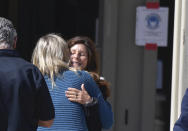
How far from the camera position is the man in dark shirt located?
8.27ft

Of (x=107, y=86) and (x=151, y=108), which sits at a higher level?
(x=107, y=86)

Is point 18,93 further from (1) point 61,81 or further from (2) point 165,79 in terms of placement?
(2) point 165,79

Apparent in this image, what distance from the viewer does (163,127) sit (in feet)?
16.2

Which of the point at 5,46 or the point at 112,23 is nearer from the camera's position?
the point at 5,46

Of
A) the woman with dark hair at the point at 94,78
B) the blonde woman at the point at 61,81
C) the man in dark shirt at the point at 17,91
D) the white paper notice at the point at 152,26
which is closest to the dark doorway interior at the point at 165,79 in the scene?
the white paper notice at the point at 152,26

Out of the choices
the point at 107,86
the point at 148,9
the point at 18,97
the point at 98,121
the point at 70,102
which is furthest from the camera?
the point at 148,9

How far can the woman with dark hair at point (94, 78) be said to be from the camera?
124 inches

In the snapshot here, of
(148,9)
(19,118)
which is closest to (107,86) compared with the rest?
(19,118)

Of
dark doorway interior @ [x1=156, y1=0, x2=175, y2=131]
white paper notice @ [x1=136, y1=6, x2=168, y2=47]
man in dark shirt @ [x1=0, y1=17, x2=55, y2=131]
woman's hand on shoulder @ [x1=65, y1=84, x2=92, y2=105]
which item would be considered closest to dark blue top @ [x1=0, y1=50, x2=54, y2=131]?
man in dark shirt @ [x1=0, y1=17, x2=55, y2=131]

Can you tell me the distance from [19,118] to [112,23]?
2.52m

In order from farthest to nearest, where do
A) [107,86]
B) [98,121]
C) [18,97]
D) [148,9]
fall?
[148,9] < [107,86] < [98,121] < [18,97]

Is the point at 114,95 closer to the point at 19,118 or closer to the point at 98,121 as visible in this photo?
the point at 98,121

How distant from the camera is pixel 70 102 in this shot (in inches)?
123

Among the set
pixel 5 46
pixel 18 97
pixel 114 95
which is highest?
pixel 5 46
